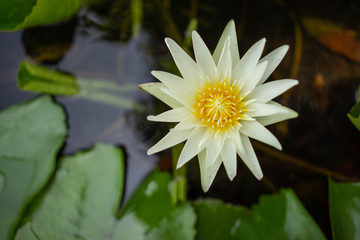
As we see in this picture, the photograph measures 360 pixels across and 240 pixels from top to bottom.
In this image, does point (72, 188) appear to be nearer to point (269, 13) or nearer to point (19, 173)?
point (19, 173)

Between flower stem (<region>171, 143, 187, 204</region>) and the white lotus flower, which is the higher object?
the white lotus flower

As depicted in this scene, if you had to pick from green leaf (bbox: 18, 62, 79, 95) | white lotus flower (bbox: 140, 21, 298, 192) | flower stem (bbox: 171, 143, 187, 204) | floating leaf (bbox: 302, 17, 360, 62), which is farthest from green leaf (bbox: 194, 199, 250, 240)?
floating leaf (bbox: 302, 17, 360, 62)

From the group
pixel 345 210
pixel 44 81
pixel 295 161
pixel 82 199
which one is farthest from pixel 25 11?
pixel 345 210

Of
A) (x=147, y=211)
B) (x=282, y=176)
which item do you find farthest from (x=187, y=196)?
(x=282, y=176)

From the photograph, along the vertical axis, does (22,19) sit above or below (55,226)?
above

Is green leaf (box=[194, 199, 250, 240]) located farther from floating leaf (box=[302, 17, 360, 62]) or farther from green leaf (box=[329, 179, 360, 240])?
floating leaf (box=[302, 17, 360, 62])

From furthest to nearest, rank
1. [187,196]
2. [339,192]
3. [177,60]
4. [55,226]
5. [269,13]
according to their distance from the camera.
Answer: [269,13], [187,196], [55,226], [339,192], [177,60]

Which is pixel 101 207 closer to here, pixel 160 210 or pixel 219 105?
pixel 160 210
